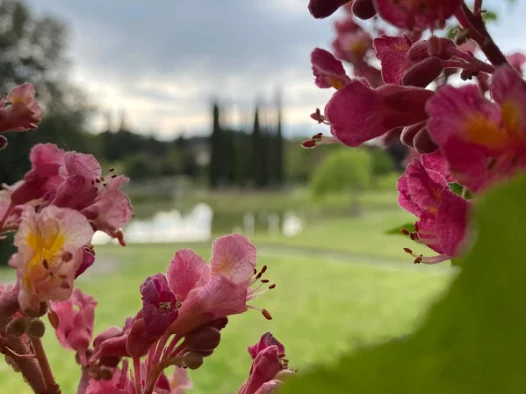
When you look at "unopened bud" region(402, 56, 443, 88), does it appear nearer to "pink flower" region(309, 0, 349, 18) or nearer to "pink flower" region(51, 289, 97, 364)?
"pink flower" region(309, 0, 349, 18)

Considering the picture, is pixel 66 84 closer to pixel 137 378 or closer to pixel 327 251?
pixel 327 251

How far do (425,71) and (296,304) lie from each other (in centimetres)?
346

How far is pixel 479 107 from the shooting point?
0.15 m

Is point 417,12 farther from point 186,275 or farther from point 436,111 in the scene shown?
point 186,275

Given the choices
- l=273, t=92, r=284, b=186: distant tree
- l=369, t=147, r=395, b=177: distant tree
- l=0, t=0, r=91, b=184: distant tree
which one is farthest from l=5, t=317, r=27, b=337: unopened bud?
l=369, t=147, r=395, b=177: distant tree

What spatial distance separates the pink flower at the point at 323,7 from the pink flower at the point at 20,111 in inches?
6.1

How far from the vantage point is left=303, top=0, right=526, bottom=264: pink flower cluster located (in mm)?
149

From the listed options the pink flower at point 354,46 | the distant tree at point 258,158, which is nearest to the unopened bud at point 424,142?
the pink flower at point 354,46

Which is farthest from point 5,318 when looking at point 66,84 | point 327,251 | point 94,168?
point 66,84

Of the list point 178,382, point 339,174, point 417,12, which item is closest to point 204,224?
point 339,174

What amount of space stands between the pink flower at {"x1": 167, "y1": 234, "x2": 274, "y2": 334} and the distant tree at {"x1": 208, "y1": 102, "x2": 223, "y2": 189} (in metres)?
10.9

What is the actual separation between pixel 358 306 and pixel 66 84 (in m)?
4.61

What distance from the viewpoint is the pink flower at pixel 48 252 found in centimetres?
22

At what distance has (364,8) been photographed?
0.21m
